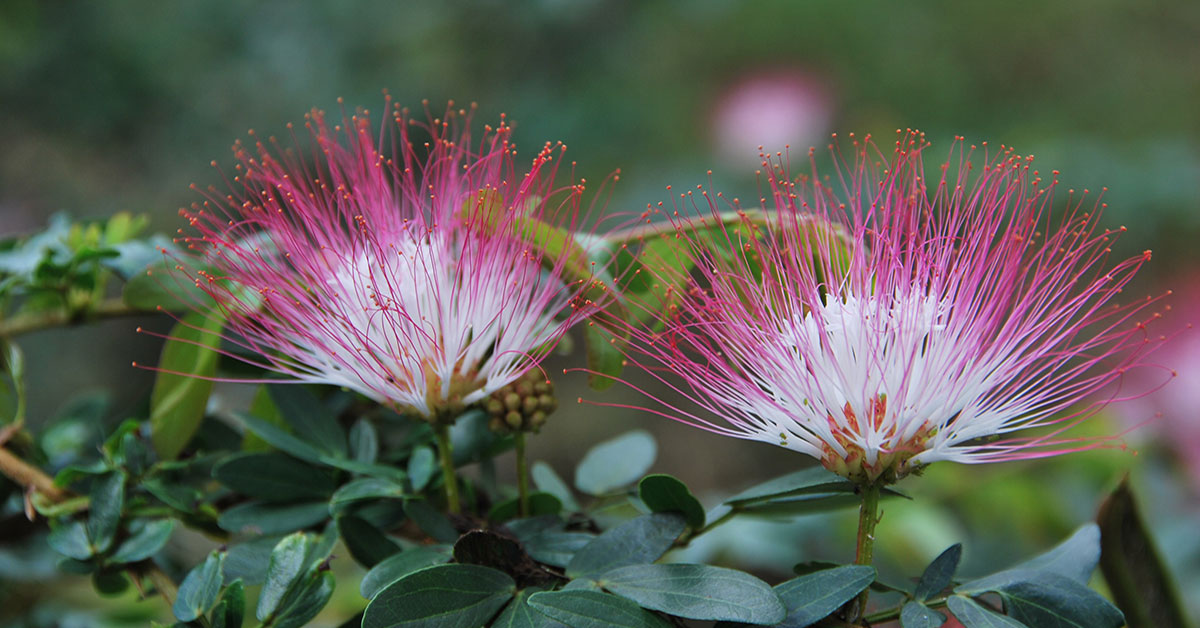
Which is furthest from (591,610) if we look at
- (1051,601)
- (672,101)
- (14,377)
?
(672,101)

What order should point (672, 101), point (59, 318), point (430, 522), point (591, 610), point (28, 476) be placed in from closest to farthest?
point (591, 610) < point (430, 522) < point (28, 476) < point (59, 318) < point (672, 101)

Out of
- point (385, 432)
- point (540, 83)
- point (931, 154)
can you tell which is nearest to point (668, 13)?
point (540, 83)

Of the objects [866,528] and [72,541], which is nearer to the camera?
[866,528]

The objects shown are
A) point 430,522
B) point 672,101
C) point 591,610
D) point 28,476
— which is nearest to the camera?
point 591,610

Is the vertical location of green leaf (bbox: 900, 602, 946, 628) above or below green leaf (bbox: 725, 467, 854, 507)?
below

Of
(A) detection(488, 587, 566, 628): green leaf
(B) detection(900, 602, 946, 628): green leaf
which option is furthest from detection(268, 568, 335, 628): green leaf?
(B) detection(900, 602, 946, 628): green leaf

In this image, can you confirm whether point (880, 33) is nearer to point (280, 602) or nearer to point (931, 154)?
point (931, 154)

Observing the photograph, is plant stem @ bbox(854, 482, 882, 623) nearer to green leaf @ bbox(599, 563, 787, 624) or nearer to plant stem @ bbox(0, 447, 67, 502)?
green leaf @ bbox(599, 563, 787, 624)

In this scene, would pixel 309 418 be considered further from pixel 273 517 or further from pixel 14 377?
pixel 14 377
